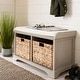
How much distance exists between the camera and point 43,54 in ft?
9.08

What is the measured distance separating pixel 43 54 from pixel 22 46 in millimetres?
614

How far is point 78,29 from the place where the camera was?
2867mm

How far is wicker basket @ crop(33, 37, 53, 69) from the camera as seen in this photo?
2645 millimetres

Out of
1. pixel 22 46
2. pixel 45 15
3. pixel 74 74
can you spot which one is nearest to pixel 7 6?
pixel 45 15

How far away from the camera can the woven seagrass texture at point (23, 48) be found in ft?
10.2

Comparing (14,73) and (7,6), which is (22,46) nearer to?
(14,73)

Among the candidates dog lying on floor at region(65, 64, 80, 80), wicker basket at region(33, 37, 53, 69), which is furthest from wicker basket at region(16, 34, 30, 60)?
dog lying on floor at region(65, 64, 80, 80)

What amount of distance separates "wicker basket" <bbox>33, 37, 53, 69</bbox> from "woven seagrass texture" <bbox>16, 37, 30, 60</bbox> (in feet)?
0.64

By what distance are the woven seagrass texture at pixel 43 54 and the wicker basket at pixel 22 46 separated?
20 cm

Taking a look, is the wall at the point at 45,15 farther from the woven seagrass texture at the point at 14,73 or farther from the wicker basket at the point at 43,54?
the woven seagrass texture at the point at 14,73

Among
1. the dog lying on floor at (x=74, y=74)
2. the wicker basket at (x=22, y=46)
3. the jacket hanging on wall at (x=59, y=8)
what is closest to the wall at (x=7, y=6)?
the wicker basket at (x=22, y=46)

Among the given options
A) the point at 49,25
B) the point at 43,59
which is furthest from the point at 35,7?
the point at 43,59

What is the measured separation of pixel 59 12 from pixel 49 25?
49 centimetres

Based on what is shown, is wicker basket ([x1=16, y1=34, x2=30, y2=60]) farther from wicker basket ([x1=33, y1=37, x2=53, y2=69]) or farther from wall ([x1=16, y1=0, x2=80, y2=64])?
wall ([x1=16, y1=0, x2=80, y2=64])
